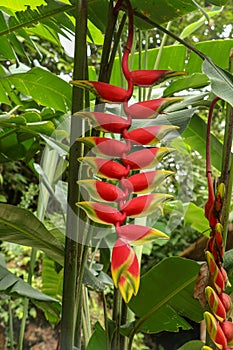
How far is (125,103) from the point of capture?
0.39m

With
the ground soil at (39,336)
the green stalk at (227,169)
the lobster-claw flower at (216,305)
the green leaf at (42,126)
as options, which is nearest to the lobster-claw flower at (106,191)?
the lobster-claw flower at (216,305)

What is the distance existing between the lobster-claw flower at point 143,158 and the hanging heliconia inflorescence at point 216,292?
10 centimetres

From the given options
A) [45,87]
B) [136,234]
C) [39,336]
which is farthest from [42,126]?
[39,336]

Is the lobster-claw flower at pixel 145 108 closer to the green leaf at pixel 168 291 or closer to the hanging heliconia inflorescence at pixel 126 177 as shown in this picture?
the hanging heliconia inflorescence at pixel 126 177

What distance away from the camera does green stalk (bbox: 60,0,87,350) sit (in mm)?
540

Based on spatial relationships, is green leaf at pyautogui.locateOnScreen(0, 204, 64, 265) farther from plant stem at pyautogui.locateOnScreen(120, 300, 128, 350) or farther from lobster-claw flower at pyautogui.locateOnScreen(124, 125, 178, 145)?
lobster-claw flower at pyautogui.locateOnScreen(124, 125, 178, 145)

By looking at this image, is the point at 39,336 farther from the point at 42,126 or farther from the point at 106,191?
the point at 106,191

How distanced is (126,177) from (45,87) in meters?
0.60

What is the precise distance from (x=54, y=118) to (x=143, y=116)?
632mm

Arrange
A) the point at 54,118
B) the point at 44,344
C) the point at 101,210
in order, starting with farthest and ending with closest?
the point at 44,344
the point at 54,118
the point at 101,210

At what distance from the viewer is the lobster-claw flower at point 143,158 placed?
1.20ft

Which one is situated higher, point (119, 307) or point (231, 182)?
point (231, 182)

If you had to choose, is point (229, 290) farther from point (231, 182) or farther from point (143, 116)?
point (143, 116)

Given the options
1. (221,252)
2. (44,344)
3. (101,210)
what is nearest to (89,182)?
(101,210)
